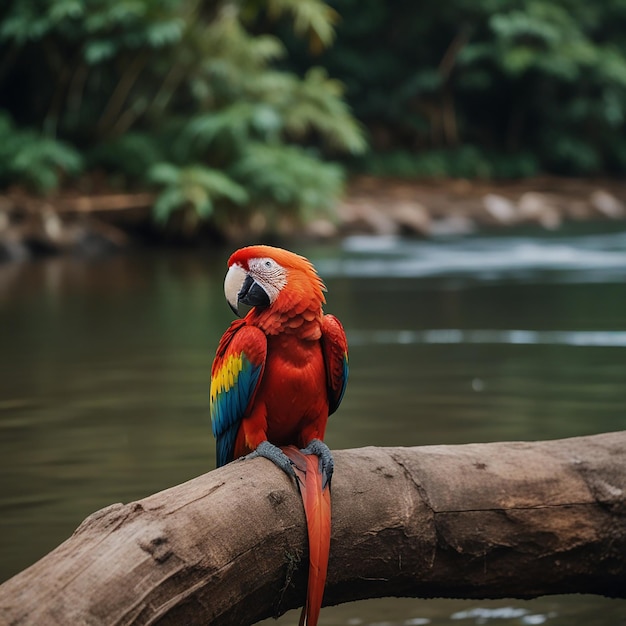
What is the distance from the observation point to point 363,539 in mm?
1822

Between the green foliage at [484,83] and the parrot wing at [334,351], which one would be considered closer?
the parrot wing at [334,351]

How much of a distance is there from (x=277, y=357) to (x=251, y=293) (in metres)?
0.13

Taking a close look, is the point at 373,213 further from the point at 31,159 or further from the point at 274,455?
the point at 274,455

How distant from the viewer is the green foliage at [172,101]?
12.7m

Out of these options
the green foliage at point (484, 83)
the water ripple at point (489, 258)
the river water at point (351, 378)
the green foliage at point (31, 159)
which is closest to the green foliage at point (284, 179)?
the water ripple at point (489, 258)

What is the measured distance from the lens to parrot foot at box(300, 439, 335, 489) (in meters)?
1.80

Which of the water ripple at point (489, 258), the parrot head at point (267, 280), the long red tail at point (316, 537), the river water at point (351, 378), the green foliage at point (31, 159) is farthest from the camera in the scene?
the green foliage at point (31, 159)

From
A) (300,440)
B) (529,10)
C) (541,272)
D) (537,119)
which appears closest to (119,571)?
(300,440)

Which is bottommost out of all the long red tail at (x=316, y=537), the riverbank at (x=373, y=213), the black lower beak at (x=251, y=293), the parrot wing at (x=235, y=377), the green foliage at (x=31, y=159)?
the riverbank at (x=373, y=213)

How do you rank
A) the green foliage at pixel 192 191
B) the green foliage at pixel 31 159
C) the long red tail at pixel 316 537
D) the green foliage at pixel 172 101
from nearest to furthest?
1. the long red tail at pixel 316 537
2. the green foliage at pixel 192 191
3. the green foliage at pixel 31 159
4. the green foliage at pixel 172 101

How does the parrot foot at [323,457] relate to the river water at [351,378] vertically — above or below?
above

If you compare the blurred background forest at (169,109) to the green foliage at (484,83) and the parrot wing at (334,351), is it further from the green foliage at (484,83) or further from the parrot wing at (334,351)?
the parrot wing at (334,351)

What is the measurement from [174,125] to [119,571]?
13.0 m

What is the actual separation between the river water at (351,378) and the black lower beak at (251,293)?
0.85 meters
